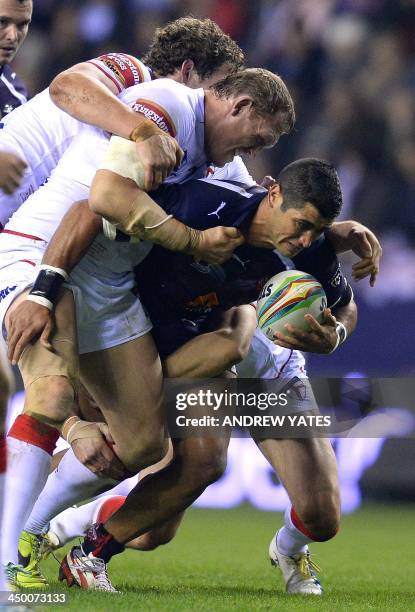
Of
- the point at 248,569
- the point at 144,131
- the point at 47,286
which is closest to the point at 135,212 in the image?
the point at 144,131

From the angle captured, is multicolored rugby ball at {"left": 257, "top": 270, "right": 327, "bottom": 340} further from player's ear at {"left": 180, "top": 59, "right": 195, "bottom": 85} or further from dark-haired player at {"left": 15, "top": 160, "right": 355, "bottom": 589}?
player's ear at {"left": 180, "top": 59, "right": 195, "bottom": 85}

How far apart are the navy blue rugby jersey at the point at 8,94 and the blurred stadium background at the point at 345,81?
322cm

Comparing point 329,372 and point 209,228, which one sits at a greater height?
point 209,228

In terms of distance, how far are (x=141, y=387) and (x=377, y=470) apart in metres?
3.76

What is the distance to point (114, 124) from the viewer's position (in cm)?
431

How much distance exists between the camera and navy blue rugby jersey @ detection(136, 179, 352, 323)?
4324mm

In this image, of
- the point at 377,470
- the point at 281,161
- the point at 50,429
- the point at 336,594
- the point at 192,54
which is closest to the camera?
the point at 50,429

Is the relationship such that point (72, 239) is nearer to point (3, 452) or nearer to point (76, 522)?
point (3, 452)

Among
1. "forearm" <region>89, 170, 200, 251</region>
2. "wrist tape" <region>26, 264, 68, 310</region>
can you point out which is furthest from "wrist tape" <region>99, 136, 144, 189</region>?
"wrist tape" <region>26, 264, 68, 310</region>

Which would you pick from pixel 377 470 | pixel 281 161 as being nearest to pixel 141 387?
pixel 377 470

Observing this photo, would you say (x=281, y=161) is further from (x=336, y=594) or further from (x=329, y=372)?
(x=336, y=594)

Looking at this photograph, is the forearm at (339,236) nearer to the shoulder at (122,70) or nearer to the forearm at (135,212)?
the forearm at (135,212)

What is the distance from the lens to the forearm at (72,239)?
4.28 metres

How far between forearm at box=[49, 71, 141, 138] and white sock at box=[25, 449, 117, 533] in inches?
57.6
